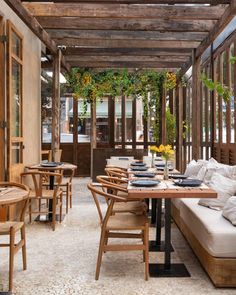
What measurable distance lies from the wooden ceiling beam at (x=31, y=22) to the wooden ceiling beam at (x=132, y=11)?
24cm

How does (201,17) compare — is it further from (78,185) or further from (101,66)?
(78,185)

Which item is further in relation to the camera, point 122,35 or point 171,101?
point 171,101

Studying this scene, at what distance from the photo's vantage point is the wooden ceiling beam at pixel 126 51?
8820 millimetres

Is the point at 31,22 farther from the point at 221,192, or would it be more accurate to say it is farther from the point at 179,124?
the point at 179,124

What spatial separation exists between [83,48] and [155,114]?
3.86 m

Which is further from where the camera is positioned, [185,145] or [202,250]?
[185,145]

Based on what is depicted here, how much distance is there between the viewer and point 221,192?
464 cm

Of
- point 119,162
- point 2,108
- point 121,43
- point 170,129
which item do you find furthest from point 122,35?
point 170,129

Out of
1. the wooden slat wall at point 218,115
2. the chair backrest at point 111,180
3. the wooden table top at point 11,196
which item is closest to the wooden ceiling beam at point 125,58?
the wooden slat wall at point 218,115

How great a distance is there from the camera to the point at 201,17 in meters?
6.07

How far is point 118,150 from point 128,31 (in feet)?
13.8

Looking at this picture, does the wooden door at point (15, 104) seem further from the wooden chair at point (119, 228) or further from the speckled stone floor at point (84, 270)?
the wooden chair at point (119, 228)

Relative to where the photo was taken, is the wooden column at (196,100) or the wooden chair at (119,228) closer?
the wooden chair at (119,228)

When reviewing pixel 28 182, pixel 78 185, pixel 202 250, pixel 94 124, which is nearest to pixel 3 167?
pixel 28 182
